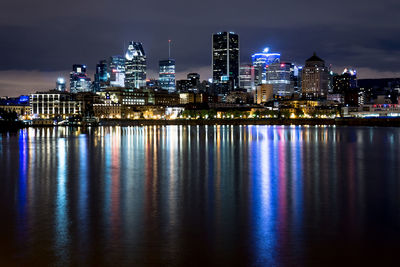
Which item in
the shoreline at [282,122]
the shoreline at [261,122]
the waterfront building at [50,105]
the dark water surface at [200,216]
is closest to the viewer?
the dark water surface at [200,216]

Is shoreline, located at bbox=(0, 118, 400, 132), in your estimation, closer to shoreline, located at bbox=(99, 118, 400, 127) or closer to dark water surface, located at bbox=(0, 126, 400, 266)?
shoreline, located at bbox=(99, 118, 400, 127)

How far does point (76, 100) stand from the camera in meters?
194

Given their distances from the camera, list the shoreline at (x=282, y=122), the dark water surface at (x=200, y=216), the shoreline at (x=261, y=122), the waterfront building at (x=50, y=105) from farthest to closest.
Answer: the waterfront building at (x=50, y=105), the shoreline at (x=261, y=122), the shoreline at (x=282, y=122), the dark water surface at (x=200, y=216)

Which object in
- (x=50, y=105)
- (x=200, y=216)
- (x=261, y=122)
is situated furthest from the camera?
(x=50, y=105)

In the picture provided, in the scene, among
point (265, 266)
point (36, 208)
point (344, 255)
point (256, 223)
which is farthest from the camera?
point (36, 208)

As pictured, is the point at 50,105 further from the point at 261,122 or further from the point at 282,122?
the point at 282,122

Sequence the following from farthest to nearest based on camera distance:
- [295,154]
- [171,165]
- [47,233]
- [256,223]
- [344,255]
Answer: [295,154], [171,165], [256,223], [47,233], [344,255]

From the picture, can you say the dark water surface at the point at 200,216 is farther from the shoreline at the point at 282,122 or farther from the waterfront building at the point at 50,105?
the waterfront building at the point at 50,105

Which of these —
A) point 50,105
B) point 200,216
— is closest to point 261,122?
point 50,105

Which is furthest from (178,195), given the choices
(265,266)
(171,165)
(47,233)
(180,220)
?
(171,165)

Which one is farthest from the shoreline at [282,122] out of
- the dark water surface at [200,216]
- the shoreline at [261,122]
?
the dark water surface at [200,216]

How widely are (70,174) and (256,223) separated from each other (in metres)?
13.7

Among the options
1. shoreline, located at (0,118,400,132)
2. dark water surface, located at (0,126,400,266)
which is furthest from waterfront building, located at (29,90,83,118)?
dark water surface, located at (0,126,400,266)

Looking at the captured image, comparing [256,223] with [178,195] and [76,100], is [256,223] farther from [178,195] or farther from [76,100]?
[76,100]
